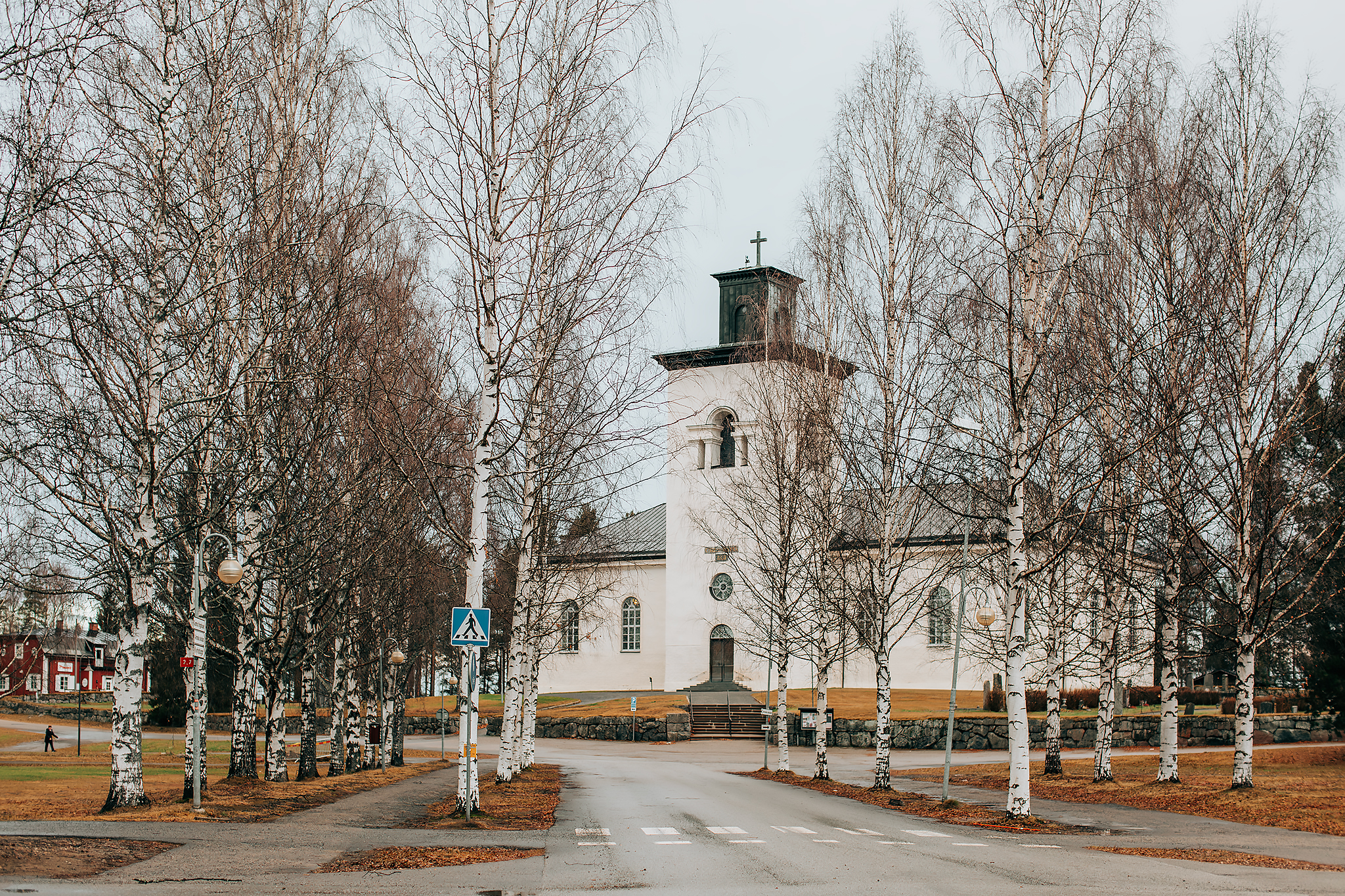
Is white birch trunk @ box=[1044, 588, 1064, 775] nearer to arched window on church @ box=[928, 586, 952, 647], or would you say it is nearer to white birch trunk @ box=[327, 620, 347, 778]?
white birch trunk @ box=[327, 620, 347, 778]

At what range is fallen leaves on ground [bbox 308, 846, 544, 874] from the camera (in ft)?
38.3

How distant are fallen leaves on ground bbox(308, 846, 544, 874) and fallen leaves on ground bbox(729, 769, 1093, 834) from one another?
7902mm

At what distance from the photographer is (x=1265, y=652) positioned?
125 ft

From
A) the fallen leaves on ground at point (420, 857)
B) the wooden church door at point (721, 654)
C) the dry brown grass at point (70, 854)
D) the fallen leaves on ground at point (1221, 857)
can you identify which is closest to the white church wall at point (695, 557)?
the wooden church door at point (721, 654)

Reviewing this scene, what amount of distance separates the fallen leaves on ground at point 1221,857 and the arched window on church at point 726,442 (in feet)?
140

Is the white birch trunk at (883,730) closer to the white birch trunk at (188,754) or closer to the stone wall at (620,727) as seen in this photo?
the white birch trunk at (188,754)

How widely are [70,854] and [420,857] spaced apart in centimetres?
356

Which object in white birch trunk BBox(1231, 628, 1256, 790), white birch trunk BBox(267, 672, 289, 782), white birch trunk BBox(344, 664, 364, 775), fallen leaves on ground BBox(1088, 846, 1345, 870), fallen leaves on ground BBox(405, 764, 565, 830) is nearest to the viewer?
fallen leaves on ground BBox(1088, 846, 1345, 870)

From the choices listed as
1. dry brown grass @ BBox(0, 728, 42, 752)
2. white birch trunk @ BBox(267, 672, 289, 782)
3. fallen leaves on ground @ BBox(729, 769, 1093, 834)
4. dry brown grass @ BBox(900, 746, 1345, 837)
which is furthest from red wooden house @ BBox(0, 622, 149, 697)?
dry brown grass @ BBox(900, 746, 1345, 837)

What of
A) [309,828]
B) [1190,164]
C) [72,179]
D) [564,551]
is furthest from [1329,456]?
[72,179]

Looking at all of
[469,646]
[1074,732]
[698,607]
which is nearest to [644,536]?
[698,607]

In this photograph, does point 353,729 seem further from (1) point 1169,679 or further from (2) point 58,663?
(2) point 58,663

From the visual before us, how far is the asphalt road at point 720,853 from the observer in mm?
10430

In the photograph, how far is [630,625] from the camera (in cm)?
6228
